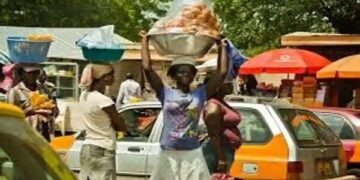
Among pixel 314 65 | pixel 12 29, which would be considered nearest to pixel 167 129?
pixel 314 65

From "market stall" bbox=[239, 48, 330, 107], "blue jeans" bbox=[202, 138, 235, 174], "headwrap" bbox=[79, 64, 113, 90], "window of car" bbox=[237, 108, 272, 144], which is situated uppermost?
"headwrap" bbox=[79, 64, 113, 90]

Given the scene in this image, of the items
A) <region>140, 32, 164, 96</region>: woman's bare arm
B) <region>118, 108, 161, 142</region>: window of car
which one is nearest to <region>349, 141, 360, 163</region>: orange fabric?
<region>118, 108, 161, 142</region>: window of car

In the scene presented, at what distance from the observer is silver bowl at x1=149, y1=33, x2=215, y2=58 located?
9.32 meters

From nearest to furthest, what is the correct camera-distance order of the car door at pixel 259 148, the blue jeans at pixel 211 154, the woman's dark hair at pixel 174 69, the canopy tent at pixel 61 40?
1. the woman's dark hair at pixel 174 69
2. the blue jeans at pixel 211 154
3. the car door at pixel 259 148
4. the canopy tent at pixel 61 40

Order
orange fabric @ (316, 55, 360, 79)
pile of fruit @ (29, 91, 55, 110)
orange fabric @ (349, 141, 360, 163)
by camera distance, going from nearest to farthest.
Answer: pile of fruit @ (29, 91, 55, 110) < orange fabric @ (349, 141, 360, 163) < orange fabric @ (316, 55, 360, 79)

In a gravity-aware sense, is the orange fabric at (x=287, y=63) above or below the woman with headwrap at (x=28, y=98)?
below

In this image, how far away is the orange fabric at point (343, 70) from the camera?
21938 mm

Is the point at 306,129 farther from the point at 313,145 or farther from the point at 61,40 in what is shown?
the point at 61,40

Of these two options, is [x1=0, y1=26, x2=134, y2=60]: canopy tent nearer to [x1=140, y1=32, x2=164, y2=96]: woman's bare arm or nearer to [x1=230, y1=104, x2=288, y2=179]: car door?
[x1=230, y1=104, x2=288, y2=179]: car door

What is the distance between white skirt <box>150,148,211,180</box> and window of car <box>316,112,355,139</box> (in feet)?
20.7

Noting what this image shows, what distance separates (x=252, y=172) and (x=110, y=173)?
2172mm

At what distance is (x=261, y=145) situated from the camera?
1145cm

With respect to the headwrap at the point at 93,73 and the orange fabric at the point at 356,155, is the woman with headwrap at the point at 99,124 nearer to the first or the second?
the headwrap at the point at 93,73

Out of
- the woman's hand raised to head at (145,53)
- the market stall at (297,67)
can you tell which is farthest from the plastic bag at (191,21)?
the market stall at (297,67)
